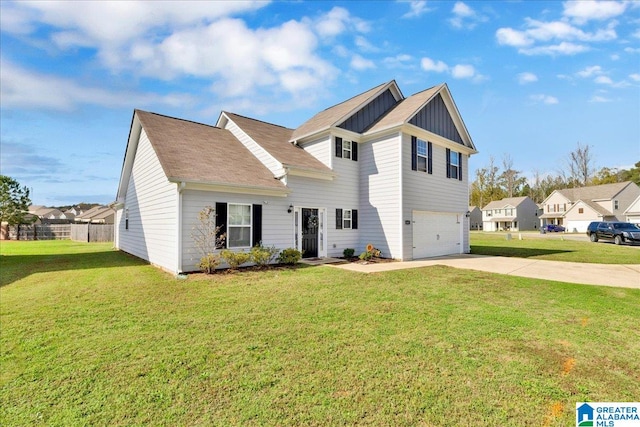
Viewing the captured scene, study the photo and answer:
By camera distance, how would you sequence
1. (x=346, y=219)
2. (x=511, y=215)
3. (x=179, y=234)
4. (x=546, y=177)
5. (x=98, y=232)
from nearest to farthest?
1. (x=179, y=234)
2. (x=346, y=219)
3. (x=98, y=232)
4. (x=511, y=215)
5. (x=546, y=177)

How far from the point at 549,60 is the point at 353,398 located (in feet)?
52.9

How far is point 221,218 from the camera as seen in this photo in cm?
988

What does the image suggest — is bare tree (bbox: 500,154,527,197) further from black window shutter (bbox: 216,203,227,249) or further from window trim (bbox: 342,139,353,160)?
black window shutter (bbox: 216,203,227,249)

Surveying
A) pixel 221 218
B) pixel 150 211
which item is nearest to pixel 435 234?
pixel 221 218

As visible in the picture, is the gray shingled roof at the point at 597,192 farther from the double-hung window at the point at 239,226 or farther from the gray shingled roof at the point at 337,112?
the double-hung window at the point at 239,226

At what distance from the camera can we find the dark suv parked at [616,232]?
71.1ft

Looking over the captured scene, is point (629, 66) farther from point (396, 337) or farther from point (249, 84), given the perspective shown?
point (249, 84)

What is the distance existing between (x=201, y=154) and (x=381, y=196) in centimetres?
768

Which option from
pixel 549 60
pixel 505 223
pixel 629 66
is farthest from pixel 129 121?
pixel 505 223

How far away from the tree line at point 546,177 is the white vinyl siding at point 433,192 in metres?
49.4

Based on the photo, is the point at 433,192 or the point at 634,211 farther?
the point at 634,211

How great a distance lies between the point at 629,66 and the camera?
470 inches

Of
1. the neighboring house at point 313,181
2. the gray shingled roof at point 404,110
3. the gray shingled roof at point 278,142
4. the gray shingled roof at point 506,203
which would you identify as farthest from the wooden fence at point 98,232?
the gray shingled roof at point 506,203

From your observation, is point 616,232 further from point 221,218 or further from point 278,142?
point 221,218
